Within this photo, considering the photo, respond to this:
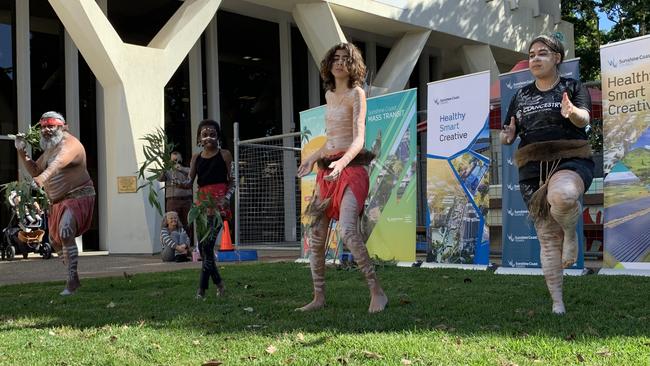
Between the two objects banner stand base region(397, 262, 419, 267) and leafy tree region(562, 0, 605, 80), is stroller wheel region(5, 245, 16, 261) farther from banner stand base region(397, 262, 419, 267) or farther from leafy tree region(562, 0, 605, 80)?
leafy tree region(562, 0, 605, 80)

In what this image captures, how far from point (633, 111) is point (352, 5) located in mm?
10881

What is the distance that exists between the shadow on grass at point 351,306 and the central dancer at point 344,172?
1.22ft

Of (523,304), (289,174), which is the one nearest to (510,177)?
(523,304)

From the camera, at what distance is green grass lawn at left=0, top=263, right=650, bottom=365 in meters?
3.72

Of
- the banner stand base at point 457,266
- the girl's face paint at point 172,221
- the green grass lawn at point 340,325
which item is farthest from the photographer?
the girl's face paint at point 172,221

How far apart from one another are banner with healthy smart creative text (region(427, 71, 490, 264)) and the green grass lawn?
1441 millimetres

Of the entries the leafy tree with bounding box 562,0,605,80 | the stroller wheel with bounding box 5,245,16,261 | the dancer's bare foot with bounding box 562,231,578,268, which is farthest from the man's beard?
the leafy tree with bounding box 562,0,605,80

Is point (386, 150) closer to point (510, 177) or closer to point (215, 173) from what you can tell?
point (510, 177)

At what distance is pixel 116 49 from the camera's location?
14023mm

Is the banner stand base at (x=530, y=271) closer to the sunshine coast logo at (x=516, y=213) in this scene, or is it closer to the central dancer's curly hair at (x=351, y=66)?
the sunshine coast logo at (x=516, y=213)

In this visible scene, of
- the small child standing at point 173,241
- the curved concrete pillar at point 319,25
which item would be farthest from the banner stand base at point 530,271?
the curved concrete pillar at point 319,25

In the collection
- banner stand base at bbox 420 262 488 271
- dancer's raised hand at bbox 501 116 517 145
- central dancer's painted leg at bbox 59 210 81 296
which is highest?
dancer's raised hand at bbox 501 116 517 145

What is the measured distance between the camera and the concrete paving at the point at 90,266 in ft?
31.6

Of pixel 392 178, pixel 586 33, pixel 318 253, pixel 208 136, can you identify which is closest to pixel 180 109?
pixel 392 178
